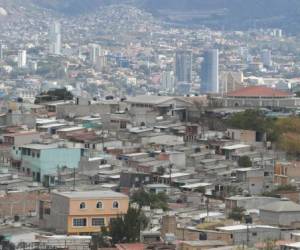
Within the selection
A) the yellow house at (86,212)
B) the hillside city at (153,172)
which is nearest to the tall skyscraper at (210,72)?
the hillside city at (153,172)

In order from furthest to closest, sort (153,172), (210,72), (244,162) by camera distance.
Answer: (210,72), (244,162), (153,172)

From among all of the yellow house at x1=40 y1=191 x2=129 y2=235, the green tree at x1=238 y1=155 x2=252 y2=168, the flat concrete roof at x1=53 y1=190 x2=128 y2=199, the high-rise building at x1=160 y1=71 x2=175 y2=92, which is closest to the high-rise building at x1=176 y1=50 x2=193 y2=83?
the high-rise building at x1=160 y1=71 x2=175 y2=92

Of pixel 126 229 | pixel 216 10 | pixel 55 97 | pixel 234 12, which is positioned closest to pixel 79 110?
pixel 55 97

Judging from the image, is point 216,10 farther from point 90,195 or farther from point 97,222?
point 97,222

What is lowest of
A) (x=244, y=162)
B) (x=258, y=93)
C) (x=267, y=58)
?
(x=267, y=58)

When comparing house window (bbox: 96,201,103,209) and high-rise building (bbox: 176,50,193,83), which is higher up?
house window (bbox: 96,201,103,209)

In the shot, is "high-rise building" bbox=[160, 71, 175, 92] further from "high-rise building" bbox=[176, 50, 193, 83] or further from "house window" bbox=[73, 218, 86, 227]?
"house window" bbox=[73, 218, 86, 227]

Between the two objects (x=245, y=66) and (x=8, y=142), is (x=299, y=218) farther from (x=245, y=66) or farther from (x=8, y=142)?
(x=245, y=66)
